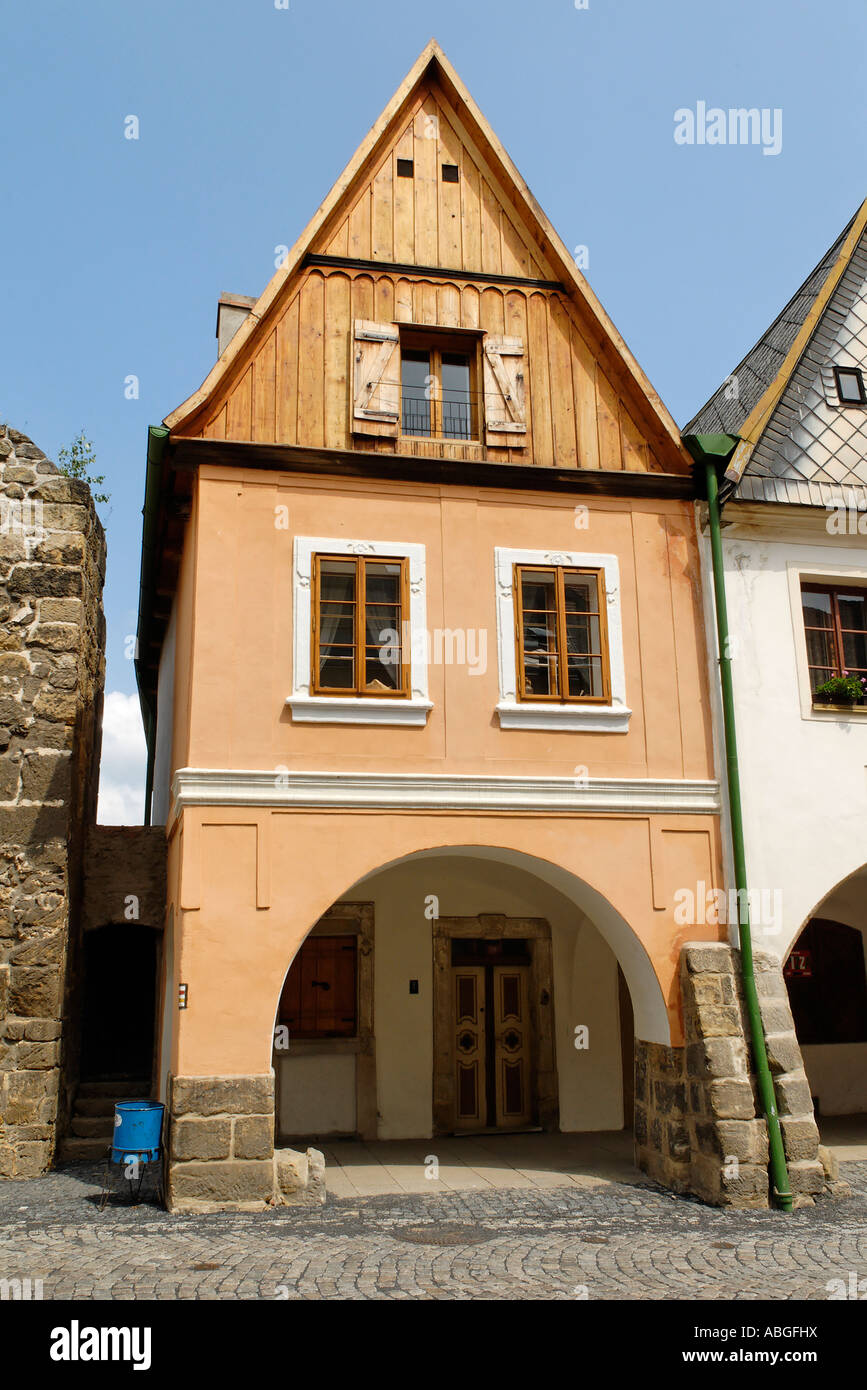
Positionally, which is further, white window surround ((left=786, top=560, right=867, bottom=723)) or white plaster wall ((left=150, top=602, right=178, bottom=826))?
white plaster wall ((left=150, top=602, right=178, bottom=826))

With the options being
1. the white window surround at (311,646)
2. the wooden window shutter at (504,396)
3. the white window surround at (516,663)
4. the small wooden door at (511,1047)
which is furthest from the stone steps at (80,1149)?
the wooden window shutter at (504,396)

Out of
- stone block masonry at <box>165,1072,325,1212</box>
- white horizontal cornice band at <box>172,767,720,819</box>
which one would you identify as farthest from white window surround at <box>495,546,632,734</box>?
stone block masonry at <box>165,1072,325,1212</box>

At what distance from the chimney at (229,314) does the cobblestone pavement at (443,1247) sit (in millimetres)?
9326

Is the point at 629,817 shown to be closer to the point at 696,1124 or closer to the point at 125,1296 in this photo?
the point at 696,1124

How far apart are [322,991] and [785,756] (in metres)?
5.72

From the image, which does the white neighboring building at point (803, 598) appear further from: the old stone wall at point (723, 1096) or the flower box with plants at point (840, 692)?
the old stone wall at point (723, 1096)

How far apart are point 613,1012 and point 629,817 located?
4.18 metres

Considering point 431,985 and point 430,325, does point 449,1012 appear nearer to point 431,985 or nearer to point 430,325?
point 431,985

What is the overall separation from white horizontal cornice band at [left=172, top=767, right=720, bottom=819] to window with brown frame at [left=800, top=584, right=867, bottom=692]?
1.89 metres

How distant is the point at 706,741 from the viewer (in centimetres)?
1078

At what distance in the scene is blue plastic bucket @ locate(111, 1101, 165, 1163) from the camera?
30.0 ft

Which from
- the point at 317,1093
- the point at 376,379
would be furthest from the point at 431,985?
the point at 376,379

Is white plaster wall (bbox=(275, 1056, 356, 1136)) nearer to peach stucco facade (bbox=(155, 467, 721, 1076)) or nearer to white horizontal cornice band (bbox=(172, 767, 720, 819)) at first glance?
peach stucco facade (bbox=(155, 467, 721, 1076))

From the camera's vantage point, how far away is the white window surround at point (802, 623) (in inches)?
436
